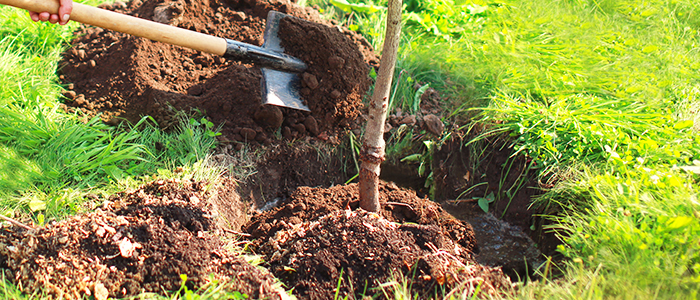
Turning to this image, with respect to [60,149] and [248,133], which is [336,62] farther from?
[60,149]

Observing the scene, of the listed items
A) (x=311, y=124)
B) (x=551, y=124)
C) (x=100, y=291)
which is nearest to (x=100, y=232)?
(x=100, y=291)

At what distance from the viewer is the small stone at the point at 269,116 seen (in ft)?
9.12

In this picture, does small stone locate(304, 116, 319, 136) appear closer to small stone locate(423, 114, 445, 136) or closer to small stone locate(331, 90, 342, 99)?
small stone locate(331, 90, 342, 99)

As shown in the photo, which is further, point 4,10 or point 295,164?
point 4,10

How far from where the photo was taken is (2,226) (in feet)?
6.46

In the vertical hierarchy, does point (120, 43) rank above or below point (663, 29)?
below

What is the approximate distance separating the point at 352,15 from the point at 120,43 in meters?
2.06

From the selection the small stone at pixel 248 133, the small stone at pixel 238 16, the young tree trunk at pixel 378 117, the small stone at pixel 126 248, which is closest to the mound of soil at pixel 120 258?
the small stone at pixel 126 248

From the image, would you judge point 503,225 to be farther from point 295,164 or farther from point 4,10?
point 4,10

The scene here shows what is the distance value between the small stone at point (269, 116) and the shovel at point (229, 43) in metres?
0.11

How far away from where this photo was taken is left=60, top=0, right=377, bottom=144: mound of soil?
2818mm

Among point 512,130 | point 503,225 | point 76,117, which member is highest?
point 512,130

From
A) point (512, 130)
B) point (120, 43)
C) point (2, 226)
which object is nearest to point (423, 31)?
point (512, 130)

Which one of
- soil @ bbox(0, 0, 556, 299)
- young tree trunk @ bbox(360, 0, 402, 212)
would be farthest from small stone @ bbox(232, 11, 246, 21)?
young tree trunk @ bbox(360, 0, 402, 212)
